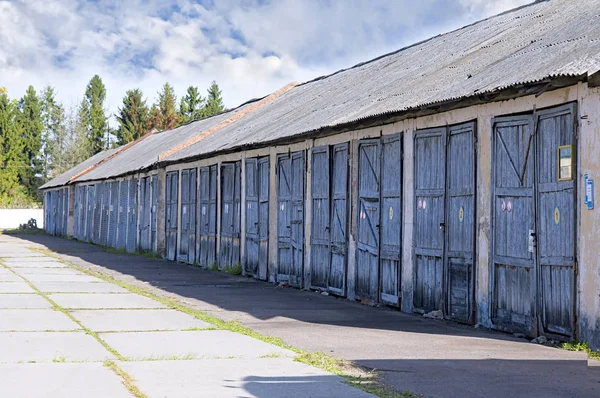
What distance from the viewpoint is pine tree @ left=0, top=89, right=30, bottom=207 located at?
7831cm

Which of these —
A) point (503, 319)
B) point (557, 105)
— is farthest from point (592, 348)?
point (557, 105)

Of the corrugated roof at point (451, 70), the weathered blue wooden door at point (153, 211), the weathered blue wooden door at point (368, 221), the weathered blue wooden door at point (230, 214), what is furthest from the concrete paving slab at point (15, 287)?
the weathered blue wooden door at point (153, 211)

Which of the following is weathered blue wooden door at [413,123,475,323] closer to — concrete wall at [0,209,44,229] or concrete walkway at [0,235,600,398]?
concrete walkway at [0,235,600,398]

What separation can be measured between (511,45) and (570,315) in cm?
555

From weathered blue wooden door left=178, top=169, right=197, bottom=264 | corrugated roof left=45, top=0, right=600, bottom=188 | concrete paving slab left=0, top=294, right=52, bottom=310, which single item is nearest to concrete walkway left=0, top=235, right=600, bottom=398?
concrete paving slab left=0, top=294, right=52, bottom=310

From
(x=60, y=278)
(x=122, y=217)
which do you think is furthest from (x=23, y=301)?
(x=122, y=217)

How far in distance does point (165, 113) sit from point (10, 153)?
1616cm

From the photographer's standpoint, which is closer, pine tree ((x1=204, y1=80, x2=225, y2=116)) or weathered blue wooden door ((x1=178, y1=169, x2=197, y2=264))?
weathered blue wooden door ((x1=178, y1=169, x2=197, y2=264))

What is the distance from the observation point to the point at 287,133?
17453 mm

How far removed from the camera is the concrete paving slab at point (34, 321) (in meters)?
10.6

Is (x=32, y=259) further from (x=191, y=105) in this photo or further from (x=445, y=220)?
(x=191, y=105)

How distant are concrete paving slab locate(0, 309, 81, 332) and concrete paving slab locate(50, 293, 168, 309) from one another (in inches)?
37.1

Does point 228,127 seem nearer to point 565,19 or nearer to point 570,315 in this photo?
point 565,19

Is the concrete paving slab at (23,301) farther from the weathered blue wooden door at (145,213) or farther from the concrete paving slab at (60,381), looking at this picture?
the weathered blue wooden door at (145,213)
